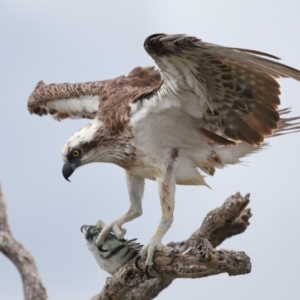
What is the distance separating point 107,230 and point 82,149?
95 cm

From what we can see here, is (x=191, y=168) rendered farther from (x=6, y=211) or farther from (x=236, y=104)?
(x=6, y=211)

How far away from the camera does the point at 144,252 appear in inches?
420

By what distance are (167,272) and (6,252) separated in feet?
5.75

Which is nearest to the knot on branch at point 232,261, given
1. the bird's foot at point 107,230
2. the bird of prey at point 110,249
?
the bird of prey at point 110,249

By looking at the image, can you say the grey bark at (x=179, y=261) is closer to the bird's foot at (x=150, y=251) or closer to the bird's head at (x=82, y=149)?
the bird's foot at (x=150, y=251)

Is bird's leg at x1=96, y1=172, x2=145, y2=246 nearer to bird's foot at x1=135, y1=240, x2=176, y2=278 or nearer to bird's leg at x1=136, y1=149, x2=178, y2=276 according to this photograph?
bird's leg at x1=136, y1=149, x2=178, y2=276

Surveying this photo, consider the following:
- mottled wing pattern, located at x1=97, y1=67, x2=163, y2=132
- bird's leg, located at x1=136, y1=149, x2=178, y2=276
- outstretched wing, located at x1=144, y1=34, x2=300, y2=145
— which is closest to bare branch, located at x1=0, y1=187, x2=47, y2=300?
bird's leg, located at x1=136, y1=149, x2=178, y2=276

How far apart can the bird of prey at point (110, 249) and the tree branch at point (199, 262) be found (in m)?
0.28

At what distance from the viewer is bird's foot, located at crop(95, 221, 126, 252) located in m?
11.5

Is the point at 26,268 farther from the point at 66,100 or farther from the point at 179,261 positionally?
the point at 66,100

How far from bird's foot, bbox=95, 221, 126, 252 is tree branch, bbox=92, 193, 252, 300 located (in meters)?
0.56

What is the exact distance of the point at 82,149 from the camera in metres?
11.2

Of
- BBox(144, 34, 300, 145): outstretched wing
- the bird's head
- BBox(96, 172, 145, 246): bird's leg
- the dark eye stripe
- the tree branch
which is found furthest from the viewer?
BBox(96, 172, 145, 246): bird's leg

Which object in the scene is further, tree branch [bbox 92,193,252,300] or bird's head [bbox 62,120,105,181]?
bird's head [bbox 62,120,105,181]
